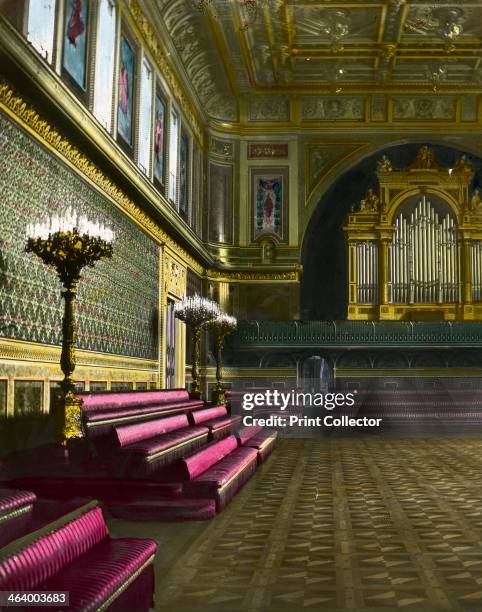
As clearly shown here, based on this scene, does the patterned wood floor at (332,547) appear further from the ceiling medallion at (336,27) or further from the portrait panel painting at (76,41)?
the ceiling medallion at (336,27)

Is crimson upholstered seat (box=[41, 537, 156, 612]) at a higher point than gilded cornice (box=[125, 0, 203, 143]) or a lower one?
lower

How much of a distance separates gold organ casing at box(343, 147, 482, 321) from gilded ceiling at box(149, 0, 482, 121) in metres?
1.75

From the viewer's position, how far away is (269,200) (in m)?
20.6

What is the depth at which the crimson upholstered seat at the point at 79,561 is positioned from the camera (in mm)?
2869

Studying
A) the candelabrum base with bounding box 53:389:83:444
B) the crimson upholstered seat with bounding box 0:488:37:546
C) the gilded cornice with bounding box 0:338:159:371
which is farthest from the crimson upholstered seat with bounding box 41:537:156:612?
the gilded cornice with bounding box 0:338:159:371

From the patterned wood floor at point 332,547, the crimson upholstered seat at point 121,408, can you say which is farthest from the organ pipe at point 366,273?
the patterned wood floor at point 332,547

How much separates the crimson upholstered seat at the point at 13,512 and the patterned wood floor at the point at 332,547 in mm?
861

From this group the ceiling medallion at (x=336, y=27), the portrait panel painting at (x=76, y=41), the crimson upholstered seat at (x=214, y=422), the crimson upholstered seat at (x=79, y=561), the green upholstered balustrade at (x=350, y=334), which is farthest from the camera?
the green upholstered balustrade at (x=350, y=334)

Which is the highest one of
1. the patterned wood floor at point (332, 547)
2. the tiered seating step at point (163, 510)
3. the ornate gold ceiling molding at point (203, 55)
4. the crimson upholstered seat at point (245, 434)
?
the ornate gold ceiling molding at point (203, 55)

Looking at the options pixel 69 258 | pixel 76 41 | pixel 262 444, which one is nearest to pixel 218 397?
pixel 262 444

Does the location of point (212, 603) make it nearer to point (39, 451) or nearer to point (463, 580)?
point (463, 580)

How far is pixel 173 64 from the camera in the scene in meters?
16.0

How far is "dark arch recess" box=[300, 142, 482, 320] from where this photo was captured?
67.8 feet

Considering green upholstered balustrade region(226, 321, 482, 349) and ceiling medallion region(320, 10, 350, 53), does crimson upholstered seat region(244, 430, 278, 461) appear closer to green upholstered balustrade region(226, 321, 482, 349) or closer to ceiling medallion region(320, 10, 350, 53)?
green upholstered balustrade region(226, 321, 482, 349)
